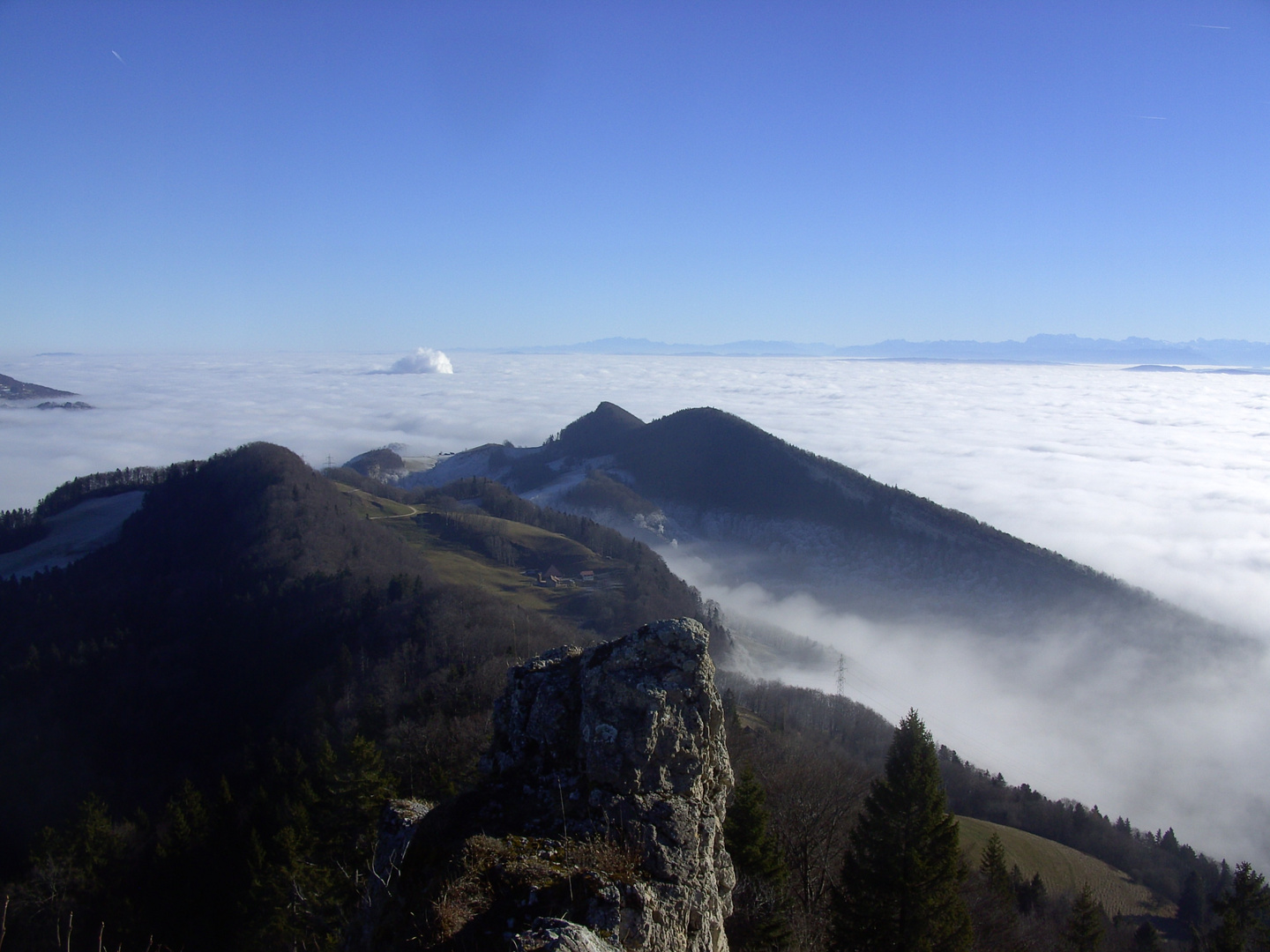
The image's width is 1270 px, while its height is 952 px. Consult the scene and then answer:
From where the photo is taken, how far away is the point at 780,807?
2442cm

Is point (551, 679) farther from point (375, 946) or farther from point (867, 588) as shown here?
point (867, 588)

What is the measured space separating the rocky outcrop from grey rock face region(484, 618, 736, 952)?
0.02m

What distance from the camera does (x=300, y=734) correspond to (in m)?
48.5

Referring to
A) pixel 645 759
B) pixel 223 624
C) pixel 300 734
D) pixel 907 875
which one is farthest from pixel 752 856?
pixel 223 624

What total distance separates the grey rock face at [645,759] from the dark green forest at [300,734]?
354 cm

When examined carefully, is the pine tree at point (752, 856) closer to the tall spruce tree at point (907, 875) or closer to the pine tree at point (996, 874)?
the tall spruce tree at point (907, 875)

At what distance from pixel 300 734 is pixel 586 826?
4712cm

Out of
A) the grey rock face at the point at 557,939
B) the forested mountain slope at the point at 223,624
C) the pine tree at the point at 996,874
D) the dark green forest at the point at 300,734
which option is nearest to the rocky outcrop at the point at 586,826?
the grey rock face at the point at 557,939

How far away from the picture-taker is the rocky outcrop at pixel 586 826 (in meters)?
7.50

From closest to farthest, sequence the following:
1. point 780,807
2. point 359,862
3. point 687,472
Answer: point 359,862 < point 780,807 < point 687,472

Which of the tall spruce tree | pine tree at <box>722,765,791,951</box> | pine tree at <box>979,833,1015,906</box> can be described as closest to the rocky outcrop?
pine tree at <box>722,765,791,951</box>

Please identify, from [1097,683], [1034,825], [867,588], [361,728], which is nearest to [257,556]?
[361,728]

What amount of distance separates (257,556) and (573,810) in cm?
9147

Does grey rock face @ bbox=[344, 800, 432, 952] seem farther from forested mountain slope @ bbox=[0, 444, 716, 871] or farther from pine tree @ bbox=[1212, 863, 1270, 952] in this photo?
forested mountain slope @ bbox=[0, 444, 716, 871]
